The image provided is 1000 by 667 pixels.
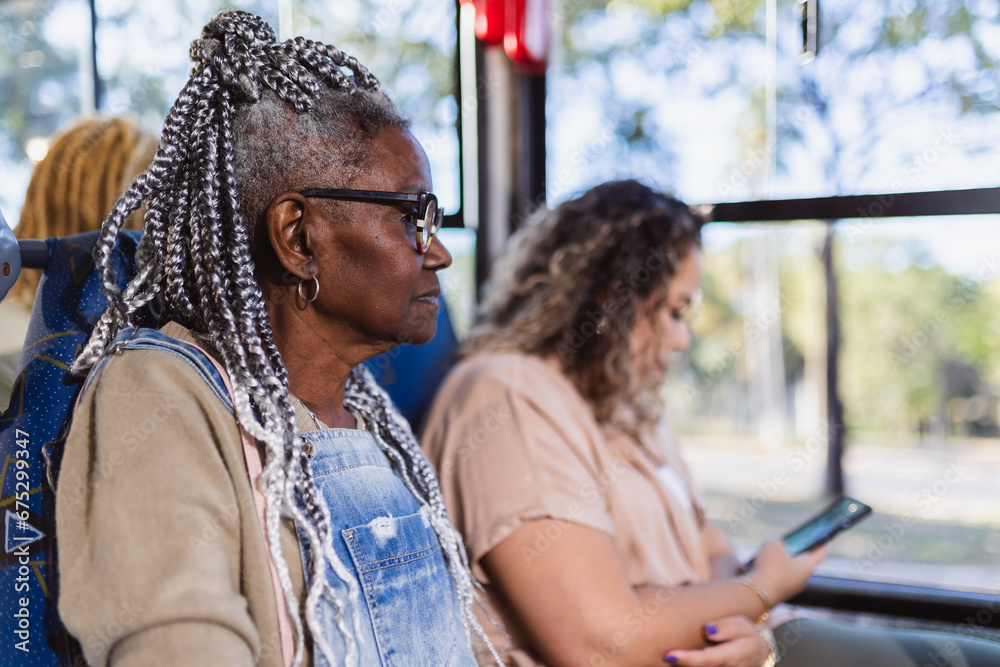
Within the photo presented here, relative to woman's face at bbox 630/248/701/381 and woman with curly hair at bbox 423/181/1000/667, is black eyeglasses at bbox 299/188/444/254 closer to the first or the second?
woman with curly hair at bbox 423/181/1000/667

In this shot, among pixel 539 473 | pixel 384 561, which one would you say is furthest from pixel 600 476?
pixel 384 561

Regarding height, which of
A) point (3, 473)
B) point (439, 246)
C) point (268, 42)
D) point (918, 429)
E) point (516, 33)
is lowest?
point (918, 429)

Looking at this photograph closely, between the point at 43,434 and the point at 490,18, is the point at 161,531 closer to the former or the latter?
the point at 43,434

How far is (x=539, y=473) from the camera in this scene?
1339 mm

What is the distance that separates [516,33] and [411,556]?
1.58 meters

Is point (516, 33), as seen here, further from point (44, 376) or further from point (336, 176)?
point (44, 376)

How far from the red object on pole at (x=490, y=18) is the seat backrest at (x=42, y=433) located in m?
1.34

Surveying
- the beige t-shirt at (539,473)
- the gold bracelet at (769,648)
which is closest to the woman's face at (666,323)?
the beige t-shirt at (539,473)

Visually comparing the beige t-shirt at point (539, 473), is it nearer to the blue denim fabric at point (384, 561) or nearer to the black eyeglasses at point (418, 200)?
the blue denim fabric at point (384, 561)

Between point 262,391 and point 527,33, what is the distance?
157 cm

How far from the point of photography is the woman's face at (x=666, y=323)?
1.67 metres

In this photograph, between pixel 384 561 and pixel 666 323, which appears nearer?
pixel 384 561

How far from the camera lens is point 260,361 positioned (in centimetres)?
97

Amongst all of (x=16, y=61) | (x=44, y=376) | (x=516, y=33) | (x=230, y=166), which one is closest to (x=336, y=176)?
(x=230, y=166)
